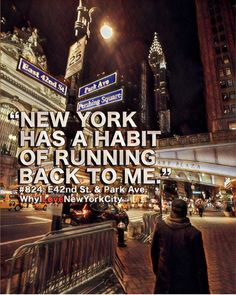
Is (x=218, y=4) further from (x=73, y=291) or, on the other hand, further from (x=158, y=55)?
(x=158, y=55)

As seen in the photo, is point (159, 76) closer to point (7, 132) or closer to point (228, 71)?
point (228, 71)

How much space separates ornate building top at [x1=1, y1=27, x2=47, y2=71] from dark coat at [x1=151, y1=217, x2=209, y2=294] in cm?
4004

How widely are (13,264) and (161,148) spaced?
20.8m

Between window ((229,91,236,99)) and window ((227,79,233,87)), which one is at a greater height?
window ((227,79,233,87))

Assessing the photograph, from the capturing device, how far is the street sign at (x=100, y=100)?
18.8 feet

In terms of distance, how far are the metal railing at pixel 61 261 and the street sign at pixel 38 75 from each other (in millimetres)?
3466

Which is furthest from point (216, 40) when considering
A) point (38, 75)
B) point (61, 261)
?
point (61, 261)

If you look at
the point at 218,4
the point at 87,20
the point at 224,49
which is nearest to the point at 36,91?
the point at 87,20

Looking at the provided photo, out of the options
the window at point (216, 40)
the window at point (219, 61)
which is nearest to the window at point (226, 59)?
the window at point (219, 61)

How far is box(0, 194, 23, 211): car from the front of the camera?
2152cm

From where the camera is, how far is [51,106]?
44.6m

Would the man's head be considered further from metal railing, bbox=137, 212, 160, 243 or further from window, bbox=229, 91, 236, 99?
window, bbox=229, 91, 236, 99

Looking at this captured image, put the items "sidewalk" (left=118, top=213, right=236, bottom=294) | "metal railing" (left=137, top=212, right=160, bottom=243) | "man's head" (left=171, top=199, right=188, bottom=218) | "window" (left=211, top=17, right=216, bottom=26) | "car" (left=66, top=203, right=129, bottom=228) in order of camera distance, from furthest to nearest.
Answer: "window" (left=211, top=17, right=216, bottom=26), "car" (left=66, top=203, right=129, bottom=228), "metal railing" (left=137, top=212, right=160, bottom=243), "sidewalk" (left=118, top=213, right=236, bottom=294), "man's head" (left=171, top=199, right=188, bottom=218)

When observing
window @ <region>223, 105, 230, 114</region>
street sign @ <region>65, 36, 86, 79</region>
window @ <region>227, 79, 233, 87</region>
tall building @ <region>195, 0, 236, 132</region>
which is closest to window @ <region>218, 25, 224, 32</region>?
tall building @ <region>195, 0, 236, 132</region>
